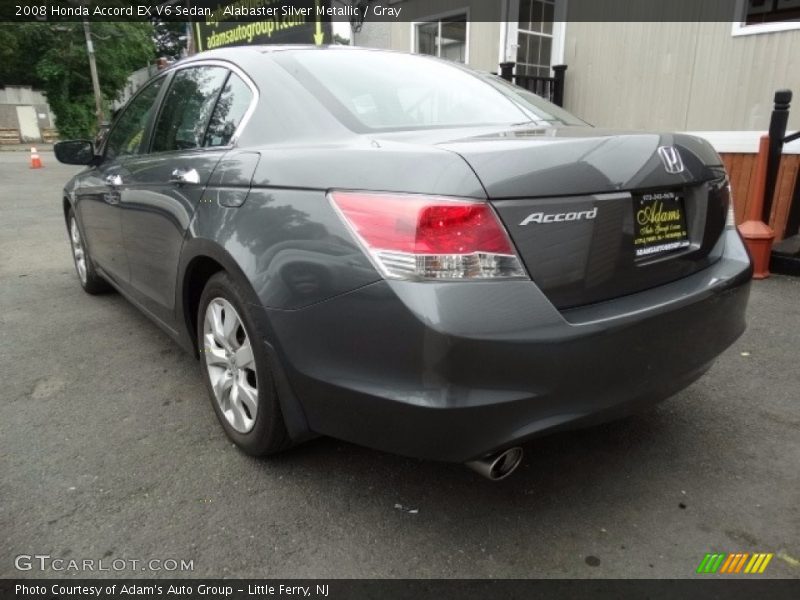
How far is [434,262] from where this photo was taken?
1.64m

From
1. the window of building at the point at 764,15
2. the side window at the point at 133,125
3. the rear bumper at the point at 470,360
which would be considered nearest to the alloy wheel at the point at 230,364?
the rear bumper at the point at 470,360

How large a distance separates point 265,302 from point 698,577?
5.16ft

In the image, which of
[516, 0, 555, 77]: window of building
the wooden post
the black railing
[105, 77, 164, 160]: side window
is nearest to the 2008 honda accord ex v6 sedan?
[105, 77, 164, 160]: side window

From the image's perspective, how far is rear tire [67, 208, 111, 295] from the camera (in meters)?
4.51

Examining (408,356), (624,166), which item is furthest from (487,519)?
(624,166)

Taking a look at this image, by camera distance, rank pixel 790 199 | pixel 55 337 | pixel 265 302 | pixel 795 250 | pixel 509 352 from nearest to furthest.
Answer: pixel 509 352
pixel 265 302
pixel 55 337
pixel 795 250
pixel 790 199

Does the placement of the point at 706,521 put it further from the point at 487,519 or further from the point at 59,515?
the point at 59,515

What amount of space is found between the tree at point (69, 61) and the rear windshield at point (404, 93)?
3871 cm

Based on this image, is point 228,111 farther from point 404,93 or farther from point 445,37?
point 445,37

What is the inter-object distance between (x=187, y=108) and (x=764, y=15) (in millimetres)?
5925

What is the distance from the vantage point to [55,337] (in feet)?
12.7

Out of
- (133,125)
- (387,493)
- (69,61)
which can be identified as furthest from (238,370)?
(69,61)

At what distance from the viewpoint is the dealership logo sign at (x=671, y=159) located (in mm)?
1979

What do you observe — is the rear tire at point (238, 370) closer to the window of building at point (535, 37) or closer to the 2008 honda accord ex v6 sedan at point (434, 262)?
the 2008 honda accord ex v6 sedan at point (434, 262)
